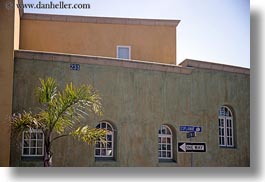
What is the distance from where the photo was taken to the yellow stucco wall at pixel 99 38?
247 inches

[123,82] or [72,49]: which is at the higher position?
[72,49]

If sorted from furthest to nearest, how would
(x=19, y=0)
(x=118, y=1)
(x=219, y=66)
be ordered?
(x=219, y=66) → (x=118, y=1) → (x=19, y=0)

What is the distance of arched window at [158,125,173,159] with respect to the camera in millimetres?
6391

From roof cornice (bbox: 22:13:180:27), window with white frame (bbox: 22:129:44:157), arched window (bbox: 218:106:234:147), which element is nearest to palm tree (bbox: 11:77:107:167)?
window with white frame (bbox: 22:129:44:157)

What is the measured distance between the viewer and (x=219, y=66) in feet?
22.3

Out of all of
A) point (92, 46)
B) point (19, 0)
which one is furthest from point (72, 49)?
point (19, 0)

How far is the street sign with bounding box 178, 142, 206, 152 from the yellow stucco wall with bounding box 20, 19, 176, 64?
50.8 inches

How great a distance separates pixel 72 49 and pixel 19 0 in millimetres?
1004

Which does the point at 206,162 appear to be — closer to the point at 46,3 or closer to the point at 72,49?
the point at 72,49

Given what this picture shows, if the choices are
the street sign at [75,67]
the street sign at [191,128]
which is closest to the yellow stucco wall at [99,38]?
the street sign at [75,67]

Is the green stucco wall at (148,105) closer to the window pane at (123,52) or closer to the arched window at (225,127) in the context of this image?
the arched window at (225,127)

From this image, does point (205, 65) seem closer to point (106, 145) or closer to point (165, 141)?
point (165, 141)

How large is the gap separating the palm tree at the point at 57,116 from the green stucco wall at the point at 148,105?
0.10m

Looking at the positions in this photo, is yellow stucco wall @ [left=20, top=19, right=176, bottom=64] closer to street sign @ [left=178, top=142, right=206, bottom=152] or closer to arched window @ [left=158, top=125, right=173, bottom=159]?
arched window @ [left=158, top=125, right=173, bottom=159]
